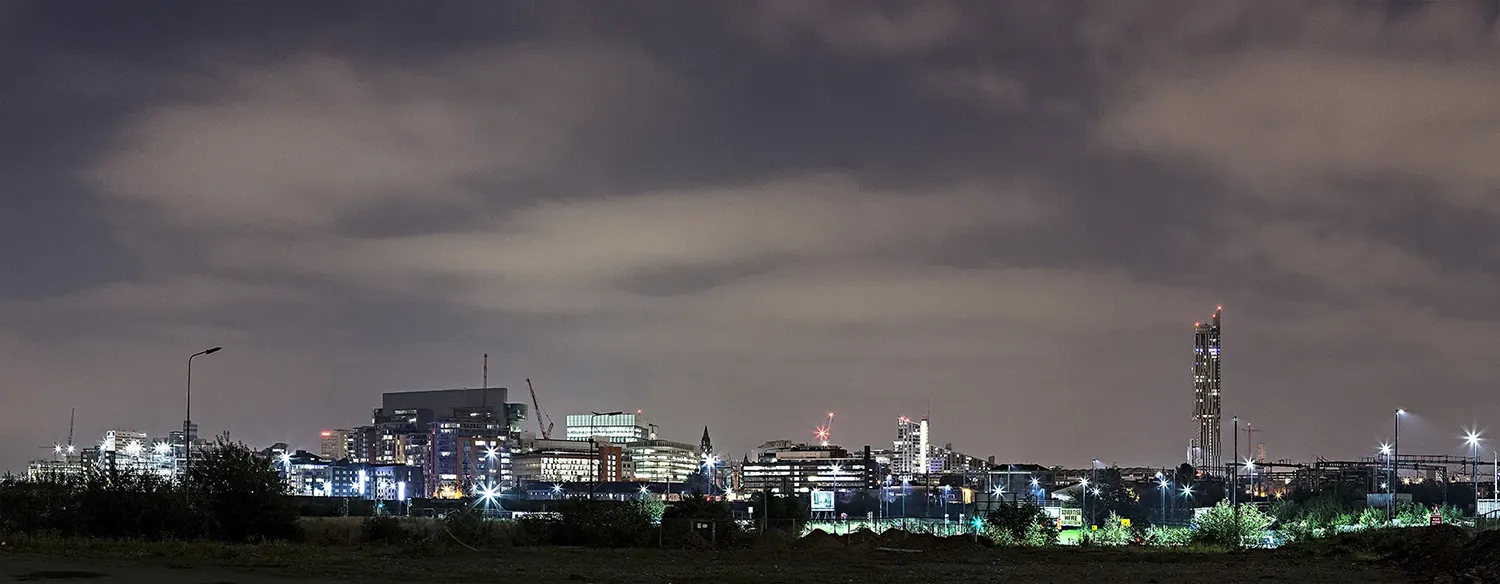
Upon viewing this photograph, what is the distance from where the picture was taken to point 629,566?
161ft

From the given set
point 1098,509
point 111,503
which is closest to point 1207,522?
point 111,503

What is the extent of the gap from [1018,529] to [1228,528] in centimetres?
1073

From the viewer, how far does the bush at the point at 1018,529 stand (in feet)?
247

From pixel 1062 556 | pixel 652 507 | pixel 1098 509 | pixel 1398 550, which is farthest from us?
pixel 1098 509

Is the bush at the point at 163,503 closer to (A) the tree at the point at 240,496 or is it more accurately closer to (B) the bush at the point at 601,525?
(A) the tree at the point at 240,496

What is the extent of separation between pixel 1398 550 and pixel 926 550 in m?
19.0

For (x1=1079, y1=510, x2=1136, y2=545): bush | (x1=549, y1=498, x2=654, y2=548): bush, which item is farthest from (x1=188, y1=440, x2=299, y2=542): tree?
(x1=1079, y1=510, x2=1136, y2=545): bush

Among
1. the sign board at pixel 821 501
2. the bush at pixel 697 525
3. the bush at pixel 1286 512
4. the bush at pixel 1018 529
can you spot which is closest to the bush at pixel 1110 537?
the bush at pixel 1018 529

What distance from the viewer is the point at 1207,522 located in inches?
3095

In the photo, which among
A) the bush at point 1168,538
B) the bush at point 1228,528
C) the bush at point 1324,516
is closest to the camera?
the bush at point 1228,528

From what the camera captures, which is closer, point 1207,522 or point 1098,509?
point 1207,522

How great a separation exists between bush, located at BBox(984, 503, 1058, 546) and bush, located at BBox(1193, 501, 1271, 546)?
7.81 m

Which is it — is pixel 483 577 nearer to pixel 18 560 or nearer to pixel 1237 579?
pixel 18 560

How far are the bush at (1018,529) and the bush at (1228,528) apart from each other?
7.81 m
